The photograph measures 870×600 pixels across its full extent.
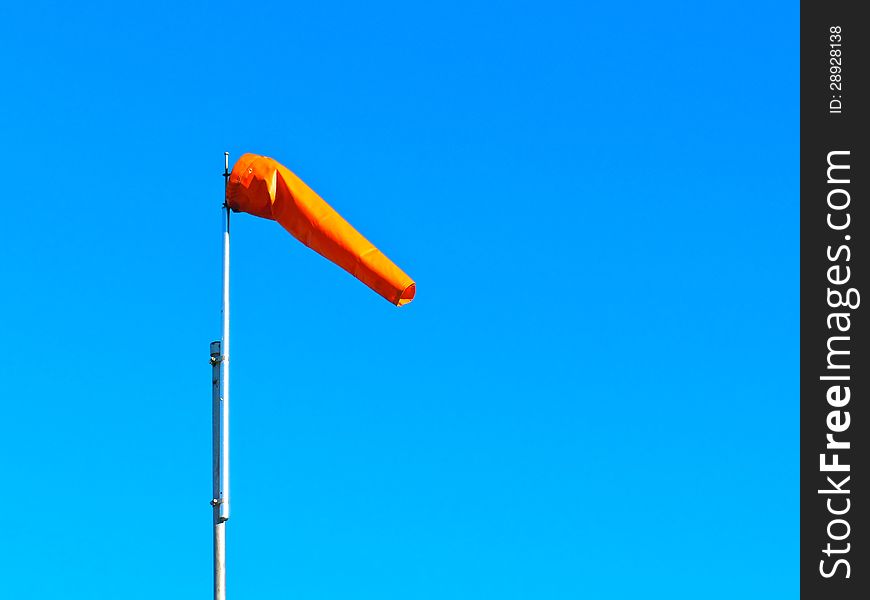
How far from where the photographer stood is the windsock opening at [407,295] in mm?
20688

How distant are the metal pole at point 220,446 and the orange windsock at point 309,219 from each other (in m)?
1.37

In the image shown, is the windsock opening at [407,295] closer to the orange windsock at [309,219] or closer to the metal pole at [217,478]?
the orange windsock at [309,219]

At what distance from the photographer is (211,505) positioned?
19.4 metres

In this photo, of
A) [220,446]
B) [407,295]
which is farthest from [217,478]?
[407,295]

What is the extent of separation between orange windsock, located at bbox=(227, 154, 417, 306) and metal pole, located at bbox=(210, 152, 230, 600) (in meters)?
1.37

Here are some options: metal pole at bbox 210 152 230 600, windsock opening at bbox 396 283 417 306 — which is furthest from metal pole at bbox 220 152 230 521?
windsock opening at bbox 396 283 417 306

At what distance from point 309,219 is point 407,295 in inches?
73.2

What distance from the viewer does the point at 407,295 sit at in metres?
20.8

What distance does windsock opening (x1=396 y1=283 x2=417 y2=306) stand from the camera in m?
20.7

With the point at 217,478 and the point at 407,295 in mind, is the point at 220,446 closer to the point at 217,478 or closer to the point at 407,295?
the point at 217,478

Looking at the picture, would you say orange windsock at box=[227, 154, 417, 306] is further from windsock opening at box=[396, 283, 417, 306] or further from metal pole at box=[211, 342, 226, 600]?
metal pole at box=[211, 342, 226, 600]
